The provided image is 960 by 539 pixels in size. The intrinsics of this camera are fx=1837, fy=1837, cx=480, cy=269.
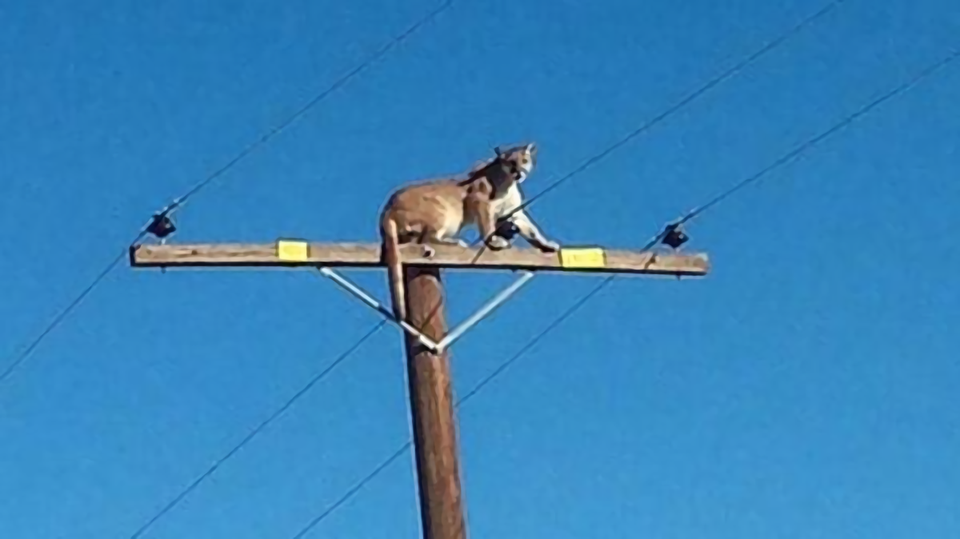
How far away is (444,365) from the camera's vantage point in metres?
9.73

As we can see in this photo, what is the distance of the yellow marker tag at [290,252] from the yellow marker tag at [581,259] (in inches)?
60.8

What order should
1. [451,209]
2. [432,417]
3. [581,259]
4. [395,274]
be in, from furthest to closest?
1. [451,209]
2. [581,259]
3. [395,274]
4. [432,417]

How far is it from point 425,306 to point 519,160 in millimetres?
1815

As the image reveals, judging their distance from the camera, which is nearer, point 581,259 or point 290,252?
point 290,252

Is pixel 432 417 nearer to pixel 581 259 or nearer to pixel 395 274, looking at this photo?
pixel 395 274

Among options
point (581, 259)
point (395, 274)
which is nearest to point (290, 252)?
point (395, 274)

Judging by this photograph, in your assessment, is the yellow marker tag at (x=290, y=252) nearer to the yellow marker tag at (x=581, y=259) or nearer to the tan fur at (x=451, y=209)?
the tan fur at (x=451, y=209)

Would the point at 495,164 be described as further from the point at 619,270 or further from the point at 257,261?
the point at 257,261

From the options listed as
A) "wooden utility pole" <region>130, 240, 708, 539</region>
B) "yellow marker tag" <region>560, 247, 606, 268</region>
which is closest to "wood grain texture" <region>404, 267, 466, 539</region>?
"wooden utility pole" <region>130, 240, 708, 539</region>

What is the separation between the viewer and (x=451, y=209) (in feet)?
35.8

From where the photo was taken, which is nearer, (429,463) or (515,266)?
(429,463)

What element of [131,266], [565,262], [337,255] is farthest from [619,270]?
[131,266]

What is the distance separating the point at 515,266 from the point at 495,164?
4.16 feet

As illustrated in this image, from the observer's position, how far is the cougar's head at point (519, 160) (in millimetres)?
11305
